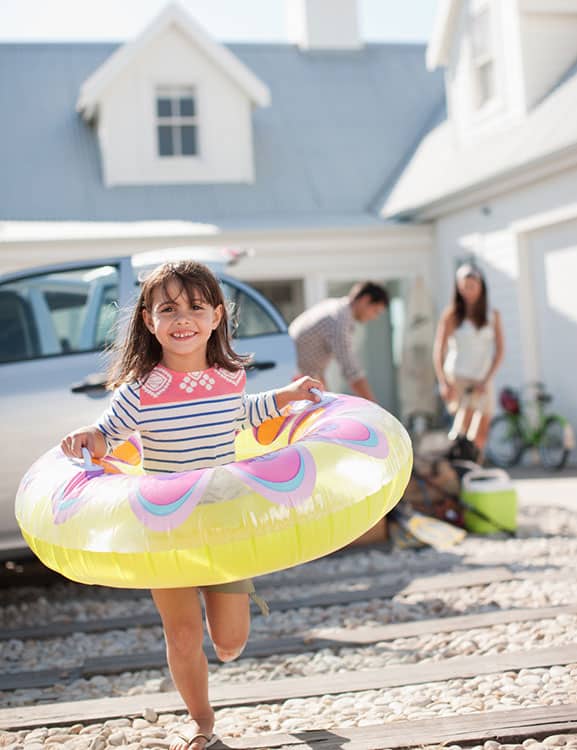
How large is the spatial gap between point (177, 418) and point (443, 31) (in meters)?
12.0

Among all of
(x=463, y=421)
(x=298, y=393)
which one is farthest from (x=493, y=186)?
(x=298, y=393)

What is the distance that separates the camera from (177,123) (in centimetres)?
1480

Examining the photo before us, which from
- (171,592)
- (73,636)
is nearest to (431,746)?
(171,592)

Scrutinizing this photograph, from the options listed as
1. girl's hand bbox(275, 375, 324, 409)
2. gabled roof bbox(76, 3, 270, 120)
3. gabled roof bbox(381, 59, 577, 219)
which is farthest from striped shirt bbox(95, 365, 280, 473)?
gabled roof bbox(76, 3, 270, 120)

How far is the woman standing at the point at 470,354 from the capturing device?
856cm

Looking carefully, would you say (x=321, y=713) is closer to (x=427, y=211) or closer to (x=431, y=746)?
(x=431, y=746)

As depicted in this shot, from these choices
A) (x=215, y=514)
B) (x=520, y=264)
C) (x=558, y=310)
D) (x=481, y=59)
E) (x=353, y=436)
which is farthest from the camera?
(x=481, y=59)

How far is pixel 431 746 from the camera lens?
309 centimetres

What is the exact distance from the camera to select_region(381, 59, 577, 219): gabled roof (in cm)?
1066

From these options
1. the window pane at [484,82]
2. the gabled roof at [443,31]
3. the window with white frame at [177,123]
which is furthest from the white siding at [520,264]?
the window with white frame at [177,123]

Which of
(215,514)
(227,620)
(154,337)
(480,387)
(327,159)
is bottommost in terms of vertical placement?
(227,620)

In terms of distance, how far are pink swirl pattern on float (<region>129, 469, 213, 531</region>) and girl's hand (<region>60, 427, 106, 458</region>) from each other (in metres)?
0.44

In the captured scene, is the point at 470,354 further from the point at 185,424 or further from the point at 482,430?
the point at 185,424

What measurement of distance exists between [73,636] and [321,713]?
1989 mm
